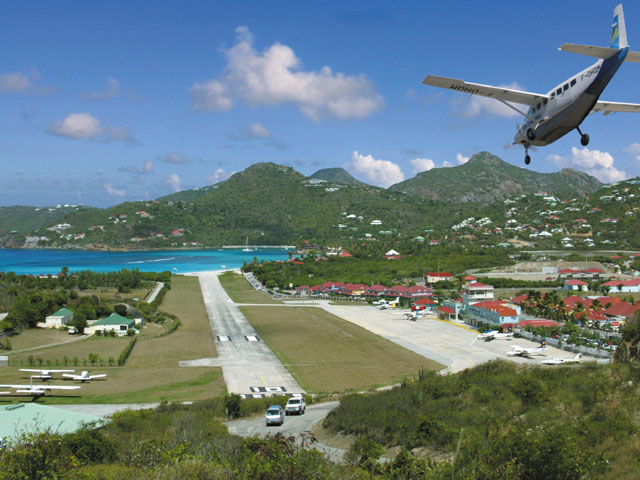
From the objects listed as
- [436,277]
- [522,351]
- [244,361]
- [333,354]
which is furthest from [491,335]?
[436,277]

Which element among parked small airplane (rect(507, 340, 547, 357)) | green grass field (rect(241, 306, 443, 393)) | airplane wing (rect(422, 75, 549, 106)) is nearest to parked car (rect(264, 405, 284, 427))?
green grass field (rect(241, 306, 443, 393))

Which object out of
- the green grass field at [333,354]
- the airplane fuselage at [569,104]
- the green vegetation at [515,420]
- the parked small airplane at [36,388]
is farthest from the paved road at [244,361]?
the airplane fuselage at [569,104]

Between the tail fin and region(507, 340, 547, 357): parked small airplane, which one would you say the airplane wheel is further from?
region(507, 340, 547, 357): parked small airplane

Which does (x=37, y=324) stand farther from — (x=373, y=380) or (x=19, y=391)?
(x=373, y=380)

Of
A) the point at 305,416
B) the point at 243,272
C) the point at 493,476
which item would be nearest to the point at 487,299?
the point at 305,416

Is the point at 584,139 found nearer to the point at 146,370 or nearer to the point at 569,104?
the point at 569,104

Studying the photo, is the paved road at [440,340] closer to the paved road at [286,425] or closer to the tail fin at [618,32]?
the paved road at [286,425]
